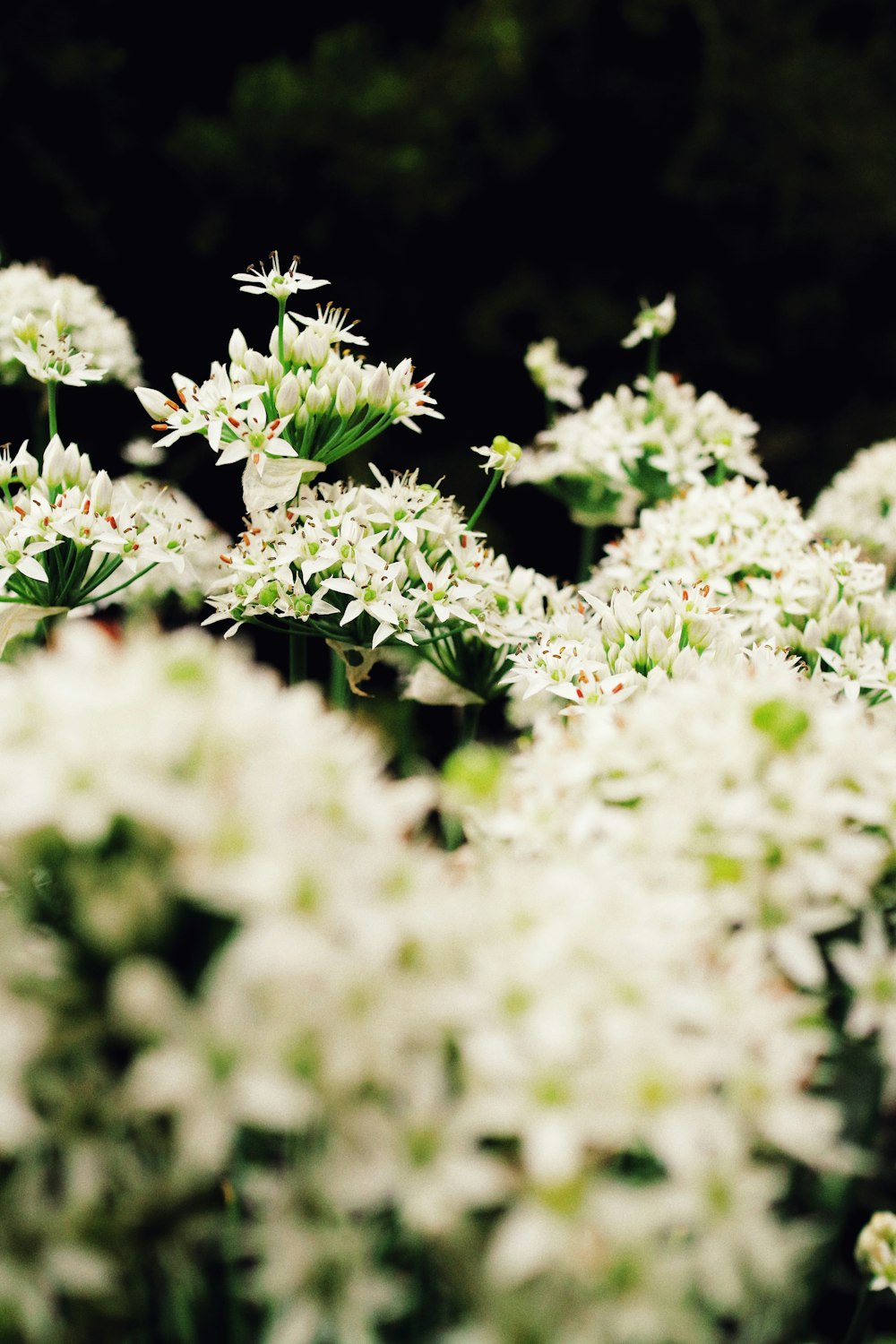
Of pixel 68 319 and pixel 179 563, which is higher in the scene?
pixel 68 319

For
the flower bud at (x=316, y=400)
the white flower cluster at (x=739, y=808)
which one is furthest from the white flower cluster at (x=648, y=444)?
the white flower cluster at (x=739, y=808)

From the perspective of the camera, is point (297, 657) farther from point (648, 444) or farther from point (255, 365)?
point (648, 444)

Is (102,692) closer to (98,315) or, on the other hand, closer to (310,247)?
(98,315)

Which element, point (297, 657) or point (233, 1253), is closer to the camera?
point (233, 1253)

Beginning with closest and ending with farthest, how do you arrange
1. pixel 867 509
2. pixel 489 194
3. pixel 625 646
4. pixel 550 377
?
pixel 625 646
pixel 550 377
pixel 867 509
pixel 489 194

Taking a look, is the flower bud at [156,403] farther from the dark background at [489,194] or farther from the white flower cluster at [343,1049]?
the dark background at [489,194]

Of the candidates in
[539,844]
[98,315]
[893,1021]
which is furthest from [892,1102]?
[98,315]

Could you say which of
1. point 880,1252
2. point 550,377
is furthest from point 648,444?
point 880,1252
